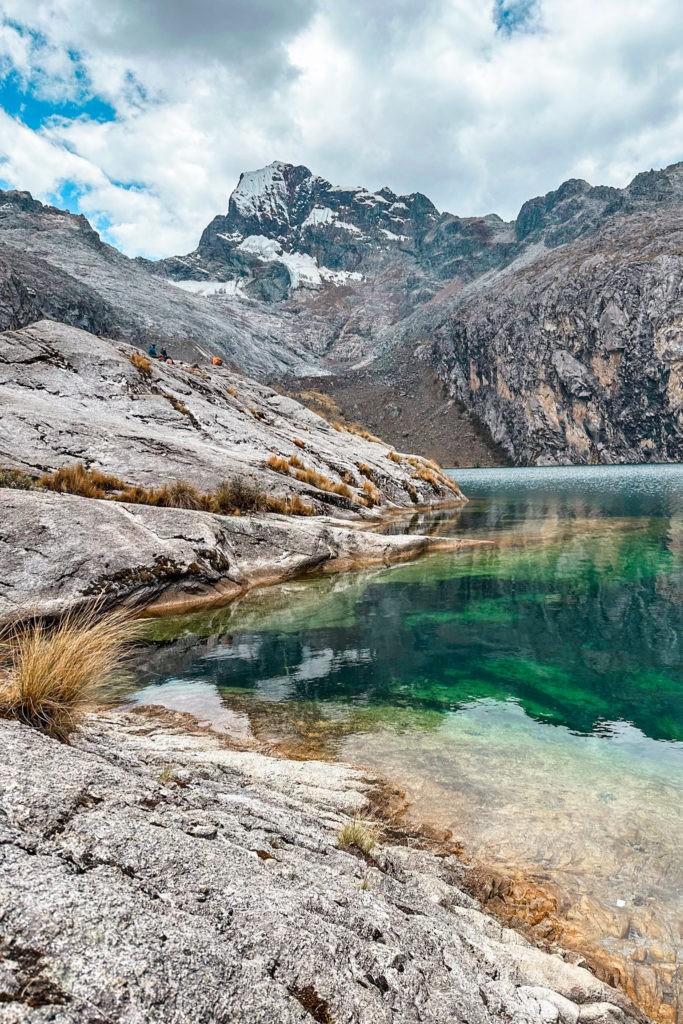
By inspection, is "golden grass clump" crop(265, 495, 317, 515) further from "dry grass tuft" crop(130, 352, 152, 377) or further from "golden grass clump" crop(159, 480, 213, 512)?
"dry grass tuft" crop(130, 352, 152, 377)

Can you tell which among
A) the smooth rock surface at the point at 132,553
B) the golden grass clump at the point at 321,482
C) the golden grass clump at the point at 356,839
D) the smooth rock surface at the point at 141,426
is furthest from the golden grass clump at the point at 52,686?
the golden grass clump at the point at 321,482

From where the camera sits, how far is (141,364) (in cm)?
2847

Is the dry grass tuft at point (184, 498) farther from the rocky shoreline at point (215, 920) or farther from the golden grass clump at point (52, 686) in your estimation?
the rocky shoreline at point (215, 920)

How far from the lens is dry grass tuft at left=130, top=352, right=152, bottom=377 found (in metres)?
28.2

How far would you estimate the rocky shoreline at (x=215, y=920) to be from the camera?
2072 mm

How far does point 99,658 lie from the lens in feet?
19.3

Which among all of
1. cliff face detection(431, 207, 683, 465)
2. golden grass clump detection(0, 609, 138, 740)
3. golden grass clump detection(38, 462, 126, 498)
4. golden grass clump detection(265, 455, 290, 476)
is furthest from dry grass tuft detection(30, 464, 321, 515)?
cliff face detection(431, 207, 683, 465)

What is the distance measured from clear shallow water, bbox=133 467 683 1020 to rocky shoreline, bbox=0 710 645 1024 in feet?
3.73

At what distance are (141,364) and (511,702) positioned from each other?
2605cm

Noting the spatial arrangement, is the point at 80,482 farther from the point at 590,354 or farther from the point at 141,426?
the point at 590,354

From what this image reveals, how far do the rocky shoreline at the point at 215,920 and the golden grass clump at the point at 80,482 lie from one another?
1433 centimetres

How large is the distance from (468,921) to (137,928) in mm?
3058

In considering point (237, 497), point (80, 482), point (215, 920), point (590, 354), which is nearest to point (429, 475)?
point (237, 497)

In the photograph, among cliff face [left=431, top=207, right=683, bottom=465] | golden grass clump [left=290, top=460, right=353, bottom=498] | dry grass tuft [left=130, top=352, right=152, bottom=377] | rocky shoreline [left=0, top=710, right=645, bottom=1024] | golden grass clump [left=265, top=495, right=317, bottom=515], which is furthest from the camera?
cliff face [left=431, top=207, right=683, bottom=465]
